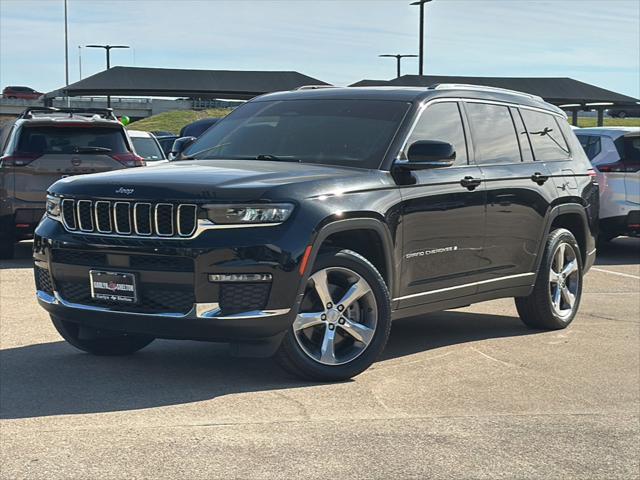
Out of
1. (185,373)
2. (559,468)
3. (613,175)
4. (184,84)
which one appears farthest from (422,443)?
(184,84)

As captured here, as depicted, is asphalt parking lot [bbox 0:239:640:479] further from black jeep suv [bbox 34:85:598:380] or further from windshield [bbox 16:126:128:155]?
windshield [bbox 16:126:128:155]

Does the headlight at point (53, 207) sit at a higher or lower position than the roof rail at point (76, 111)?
lower

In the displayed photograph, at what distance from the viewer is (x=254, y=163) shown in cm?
710

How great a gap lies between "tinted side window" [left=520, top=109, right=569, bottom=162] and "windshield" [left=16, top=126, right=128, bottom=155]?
19.7 feet

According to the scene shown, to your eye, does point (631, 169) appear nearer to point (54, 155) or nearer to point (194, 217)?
point (54, 155)

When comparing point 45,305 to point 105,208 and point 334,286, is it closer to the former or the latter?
point 105,208

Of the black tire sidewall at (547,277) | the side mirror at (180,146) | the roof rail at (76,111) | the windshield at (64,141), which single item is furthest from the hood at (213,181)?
the roof rail at (76,111)

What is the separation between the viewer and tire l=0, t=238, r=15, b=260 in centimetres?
1329

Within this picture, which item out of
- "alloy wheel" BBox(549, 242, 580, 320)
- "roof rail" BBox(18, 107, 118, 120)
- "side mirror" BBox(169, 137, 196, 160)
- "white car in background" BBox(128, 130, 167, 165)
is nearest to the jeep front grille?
"side mirror" BBox(169, 137, 196, 160)

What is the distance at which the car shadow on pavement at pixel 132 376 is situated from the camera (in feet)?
19.8

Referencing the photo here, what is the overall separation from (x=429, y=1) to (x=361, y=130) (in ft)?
135

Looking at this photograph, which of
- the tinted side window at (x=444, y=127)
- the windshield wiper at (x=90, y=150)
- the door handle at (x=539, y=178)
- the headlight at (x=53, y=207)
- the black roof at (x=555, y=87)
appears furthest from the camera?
the black roof at (x=555, y=87)

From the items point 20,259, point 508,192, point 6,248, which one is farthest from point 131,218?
point 20,259

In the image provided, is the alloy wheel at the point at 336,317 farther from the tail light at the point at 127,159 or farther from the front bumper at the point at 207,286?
the tail light at the point at 127,159
